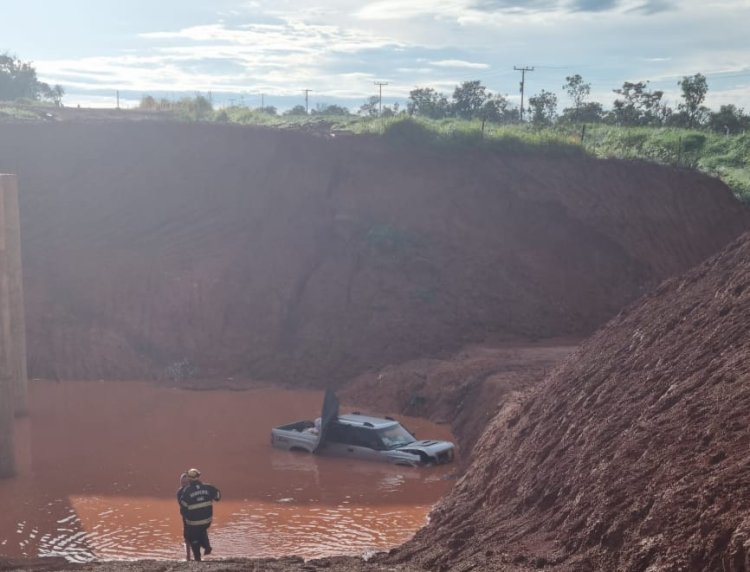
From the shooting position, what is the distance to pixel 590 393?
45.3 ft

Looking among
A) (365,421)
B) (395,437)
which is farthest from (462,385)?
(365,421)

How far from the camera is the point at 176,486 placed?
59.3ft

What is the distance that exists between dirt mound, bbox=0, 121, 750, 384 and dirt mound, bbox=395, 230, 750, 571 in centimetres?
1385

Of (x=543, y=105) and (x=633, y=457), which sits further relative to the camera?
(x=543, y=105)

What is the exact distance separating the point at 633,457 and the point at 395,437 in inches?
394

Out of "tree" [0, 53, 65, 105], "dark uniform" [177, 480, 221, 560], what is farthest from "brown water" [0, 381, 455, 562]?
"tree" [0, 53, 65, 105]

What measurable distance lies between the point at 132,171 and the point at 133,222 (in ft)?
9.92

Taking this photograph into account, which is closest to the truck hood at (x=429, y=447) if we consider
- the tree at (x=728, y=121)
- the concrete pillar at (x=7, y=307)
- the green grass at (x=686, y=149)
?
the concrete pillar at (x=7, y=307)

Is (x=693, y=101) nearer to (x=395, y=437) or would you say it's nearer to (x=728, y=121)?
(x=728, y=121)

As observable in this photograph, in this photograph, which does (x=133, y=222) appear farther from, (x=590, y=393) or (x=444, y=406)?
(x=590, y=393)

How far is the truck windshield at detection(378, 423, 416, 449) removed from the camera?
19625 mm

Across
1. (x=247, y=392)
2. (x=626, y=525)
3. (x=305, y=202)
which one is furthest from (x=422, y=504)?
(x=305, y=202)

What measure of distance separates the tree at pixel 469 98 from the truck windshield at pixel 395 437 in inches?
1828

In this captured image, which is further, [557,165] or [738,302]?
[557,165]
